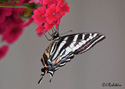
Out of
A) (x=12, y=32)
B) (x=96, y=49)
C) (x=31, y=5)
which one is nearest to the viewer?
(x=31, y=5)

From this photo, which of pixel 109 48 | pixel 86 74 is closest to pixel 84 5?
pixel 109 48

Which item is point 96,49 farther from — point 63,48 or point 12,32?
point 12,32

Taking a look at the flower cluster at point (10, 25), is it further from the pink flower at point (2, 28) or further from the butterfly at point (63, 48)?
the butterfly at point (63, 48)

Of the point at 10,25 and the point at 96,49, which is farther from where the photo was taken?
the point at 96,49

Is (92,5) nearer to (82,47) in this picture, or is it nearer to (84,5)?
(84,5)

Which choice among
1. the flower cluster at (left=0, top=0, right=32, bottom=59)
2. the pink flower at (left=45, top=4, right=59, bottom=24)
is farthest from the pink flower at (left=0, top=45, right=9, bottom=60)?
the pink flower at (left=45, top=4, right=59, bottom=24)

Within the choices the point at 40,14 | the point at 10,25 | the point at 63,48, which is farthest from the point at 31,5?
the point at 63,48

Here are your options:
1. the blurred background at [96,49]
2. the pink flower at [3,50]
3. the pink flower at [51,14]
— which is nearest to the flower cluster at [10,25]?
the pink flower at [3,50]

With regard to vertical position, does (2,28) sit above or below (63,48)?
above
